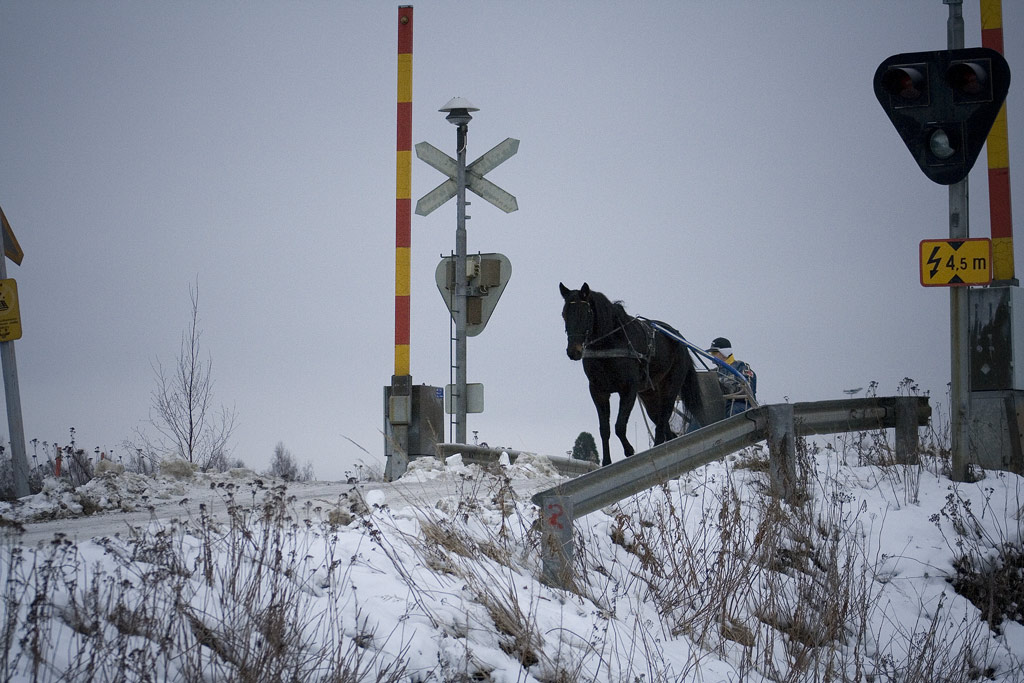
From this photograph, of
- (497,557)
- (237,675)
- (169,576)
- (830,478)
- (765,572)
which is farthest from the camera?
(830,478)

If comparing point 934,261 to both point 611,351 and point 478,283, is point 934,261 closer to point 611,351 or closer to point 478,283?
point 611,351

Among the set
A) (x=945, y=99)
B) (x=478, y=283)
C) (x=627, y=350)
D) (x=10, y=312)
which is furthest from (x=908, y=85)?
(x=10, y=312)

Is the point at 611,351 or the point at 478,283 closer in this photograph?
the point at 611,351

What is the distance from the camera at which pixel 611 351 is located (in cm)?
1253

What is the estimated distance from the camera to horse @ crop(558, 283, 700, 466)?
1214cm

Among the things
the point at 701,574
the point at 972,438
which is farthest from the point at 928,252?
the point at 701,574

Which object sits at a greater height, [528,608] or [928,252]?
[928,252]

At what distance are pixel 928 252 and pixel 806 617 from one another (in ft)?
12.9

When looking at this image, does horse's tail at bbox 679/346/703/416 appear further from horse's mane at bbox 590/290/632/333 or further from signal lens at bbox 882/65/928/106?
signal lens at bbox 882/65/928/106

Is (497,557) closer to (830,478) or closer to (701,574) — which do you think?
(701,574)

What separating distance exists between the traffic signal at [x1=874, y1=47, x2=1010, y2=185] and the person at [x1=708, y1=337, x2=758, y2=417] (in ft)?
18.4

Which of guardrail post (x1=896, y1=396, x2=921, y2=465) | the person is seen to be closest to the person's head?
the person

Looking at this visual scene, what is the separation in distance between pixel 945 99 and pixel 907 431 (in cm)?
291

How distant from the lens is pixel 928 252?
8.91 m
